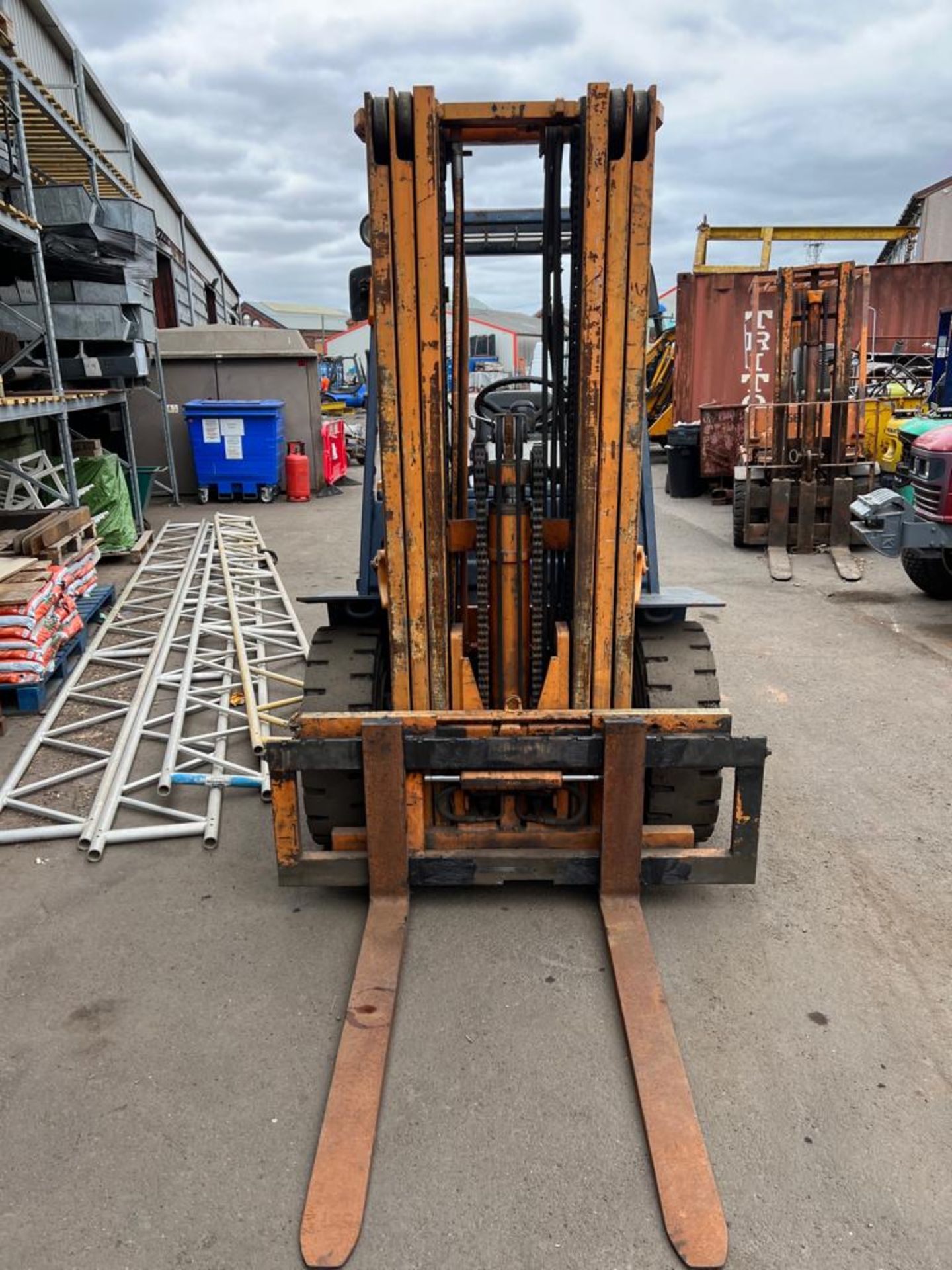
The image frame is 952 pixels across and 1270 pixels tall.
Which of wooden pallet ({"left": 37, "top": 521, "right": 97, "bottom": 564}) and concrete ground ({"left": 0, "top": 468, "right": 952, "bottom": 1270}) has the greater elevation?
wooden pallet ({"left": 37, "top": 521, "right": 97, "bottom": 564})

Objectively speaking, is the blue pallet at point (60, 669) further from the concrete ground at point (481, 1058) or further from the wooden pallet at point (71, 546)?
the concrete ground at point (481, 1058)

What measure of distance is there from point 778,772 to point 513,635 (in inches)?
84.0

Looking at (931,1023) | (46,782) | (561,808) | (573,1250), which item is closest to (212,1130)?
(573,1250)

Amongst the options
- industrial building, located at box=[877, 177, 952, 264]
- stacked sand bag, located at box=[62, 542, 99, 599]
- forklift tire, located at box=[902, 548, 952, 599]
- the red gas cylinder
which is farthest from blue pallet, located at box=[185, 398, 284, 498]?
industrial building, located at box=[877, 177, 952, 264]

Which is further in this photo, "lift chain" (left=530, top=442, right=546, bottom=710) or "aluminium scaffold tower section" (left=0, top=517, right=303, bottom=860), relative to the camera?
"aluminium scaffold tower section" (left=0, top=517, right=303, bottom=860)

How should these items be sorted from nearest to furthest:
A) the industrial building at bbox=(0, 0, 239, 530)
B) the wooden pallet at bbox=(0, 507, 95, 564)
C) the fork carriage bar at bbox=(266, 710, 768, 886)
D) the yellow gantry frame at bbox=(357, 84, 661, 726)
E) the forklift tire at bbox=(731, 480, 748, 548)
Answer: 1. the yellow gantry frame at bbox=(357, 84, 661, 726)
2. the fork carriage bar at bbox=(266, 710, 768, 886)
3. the wooden pallet at bbox=(0, 507, 95, 564)
4. the industrial building at bbox=(0, 0, 239, 530)
5. the forklift tire at bbox=(731, 480, 748, 548)

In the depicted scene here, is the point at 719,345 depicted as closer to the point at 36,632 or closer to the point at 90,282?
the point at 90,282

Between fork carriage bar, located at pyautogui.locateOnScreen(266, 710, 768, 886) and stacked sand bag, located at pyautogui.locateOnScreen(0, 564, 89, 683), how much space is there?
3.04m

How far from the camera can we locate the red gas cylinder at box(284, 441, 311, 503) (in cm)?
1616

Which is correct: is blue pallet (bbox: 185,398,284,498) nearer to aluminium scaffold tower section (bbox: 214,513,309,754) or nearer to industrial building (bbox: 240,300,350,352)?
aluminium scaffold tower section (bbox: 214,513,309,754)

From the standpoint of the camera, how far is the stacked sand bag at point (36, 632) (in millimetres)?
5672

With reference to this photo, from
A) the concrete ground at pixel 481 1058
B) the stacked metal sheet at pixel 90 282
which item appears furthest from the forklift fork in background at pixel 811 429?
the stacked metal sheet at pixel 90 282

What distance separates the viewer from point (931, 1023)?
3023 mm

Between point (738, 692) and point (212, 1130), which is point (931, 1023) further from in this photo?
point (738, 692)
